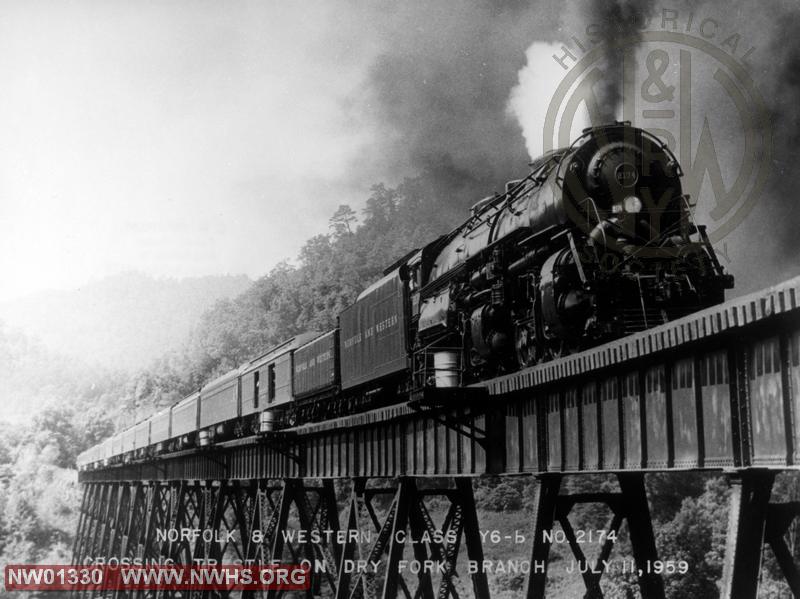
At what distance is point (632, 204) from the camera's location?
11.1 meters

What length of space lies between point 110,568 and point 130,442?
8677 mm

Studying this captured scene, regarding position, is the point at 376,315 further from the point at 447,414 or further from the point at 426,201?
the point at 426,201

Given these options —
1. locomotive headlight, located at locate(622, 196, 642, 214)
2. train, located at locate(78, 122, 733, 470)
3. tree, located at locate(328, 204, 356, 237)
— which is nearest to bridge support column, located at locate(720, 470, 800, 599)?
train, located at locate(78, 122, 733, 470)

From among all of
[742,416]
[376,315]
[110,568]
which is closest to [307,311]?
[110,568]

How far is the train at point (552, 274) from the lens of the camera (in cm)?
1001

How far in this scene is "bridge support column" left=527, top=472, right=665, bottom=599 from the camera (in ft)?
29.1

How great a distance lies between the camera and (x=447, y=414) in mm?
10445

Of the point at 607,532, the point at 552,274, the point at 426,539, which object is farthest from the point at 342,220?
the point at 607,532

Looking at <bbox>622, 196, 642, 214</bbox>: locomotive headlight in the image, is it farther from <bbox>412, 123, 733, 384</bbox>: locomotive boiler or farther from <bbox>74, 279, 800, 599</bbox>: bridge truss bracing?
<bbox>74, 279, 800, 599</bbox>: bridge truss bracing

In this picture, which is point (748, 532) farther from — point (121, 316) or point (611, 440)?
point (121, 316)

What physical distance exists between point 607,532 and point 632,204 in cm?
433

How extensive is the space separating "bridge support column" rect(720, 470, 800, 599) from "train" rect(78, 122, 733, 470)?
375 cm

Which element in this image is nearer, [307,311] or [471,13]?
[471,13]

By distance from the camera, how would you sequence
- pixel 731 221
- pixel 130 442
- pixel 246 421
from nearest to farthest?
pixel 731 221 < pixel 246 421 < pixel 130 442
